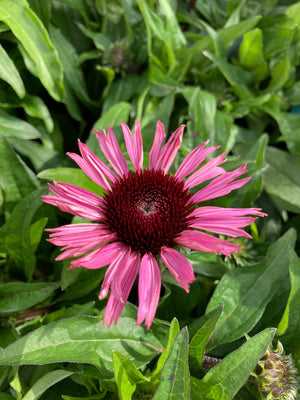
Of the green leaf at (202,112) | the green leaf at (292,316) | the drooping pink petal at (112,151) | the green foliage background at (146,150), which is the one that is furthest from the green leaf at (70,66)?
the green leaf at (292,316)

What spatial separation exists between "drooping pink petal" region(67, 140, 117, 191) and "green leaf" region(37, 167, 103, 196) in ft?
0.18

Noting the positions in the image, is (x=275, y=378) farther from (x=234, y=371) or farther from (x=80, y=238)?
(x=80, y=238)

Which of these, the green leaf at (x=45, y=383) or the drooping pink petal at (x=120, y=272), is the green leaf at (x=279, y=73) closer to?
the drooping pink petal at (x=120, y=272)

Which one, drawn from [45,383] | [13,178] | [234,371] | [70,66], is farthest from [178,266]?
[70,66]

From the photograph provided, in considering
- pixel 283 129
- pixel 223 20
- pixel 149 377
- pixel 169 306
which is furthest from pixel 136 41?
pixel 149 377

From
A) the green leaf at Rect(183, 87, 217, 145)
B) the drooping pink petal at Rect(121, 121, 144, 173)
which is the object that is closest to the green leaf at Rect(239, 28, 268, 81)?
the green leaf at Rect(183, 87, 217, 145)

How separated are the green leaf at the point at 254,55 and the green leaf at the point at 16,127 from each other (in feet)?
1.69

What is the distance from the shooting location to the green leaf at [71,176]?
25.6 inches

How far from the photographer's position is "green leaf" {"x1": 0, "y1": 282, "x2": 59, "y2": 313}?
0.65 meters

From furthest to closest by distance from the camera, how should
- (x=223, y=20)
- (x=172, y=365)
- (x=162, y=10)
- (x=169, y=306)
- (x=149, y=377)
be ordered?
(x=223, y=20) → (x=162, y=10) → (x=169, y=306) → (x=149, y=377) → (x=172, y=365)

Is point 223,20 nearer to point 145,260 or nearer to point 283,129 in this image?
point 283,129

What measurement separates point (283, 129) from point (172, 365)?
0.66 m

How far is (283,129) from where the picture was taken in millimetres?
966

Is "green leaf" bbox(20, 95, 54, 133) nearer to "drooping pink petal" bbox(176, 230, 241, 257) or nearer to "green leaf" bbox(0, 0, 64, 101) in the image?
"green leaf" bbox(0, 0, 64, 101)
